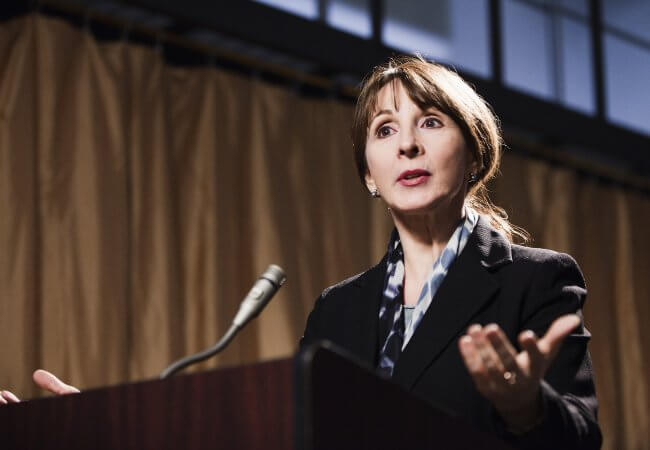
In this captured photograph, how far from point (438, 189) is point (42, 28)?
2.63 m

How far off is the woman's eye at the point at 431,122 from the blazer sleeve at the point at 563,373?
1.24ft

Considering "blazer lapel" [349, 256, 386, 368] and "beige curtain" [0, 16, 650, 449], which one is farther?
"beige curtain" [0, 16, 650, 449]

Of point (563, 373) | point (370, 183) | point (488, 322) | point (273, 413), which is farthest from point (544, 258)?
point (273, 413)

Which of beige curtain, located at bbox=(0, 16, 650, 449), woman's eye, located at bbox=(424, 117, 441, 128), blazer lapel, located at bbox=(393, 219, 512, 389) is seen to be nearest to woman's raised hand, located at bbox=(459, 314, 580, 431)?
blazer lapel, located at bbox=(393, 219, 512, 389)

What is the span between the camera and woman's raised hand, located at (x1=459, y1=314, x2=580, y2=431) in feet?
3.86

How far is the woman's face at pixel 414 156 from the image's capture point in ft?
6.14

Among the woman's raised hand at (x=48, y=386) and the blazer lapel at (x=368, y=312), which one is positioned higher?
the blazer lapel at (x=368, y=312)

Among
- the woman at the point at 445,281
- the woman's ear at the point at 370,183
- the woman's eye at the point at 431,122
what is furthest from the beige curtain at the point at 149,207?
the woman's eye at the point at 431,122

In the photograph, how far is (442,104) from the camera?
192cm

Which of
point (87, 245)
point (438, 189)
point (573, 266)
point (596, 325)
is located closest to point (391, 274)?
point (438, 189)

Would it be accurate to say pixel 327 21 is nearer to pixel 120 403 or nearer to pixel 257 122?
pixel 257 122

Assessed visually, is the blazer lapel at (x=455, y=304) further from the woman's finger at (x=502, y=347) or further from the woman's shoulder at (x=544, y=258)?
the woman's finger at (x=502, y=347)

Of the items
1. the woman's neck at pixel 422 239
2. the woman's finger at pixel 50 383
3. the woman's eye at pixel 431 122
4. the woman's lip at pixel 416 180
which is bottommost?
the woman's finger at pixel 50 383

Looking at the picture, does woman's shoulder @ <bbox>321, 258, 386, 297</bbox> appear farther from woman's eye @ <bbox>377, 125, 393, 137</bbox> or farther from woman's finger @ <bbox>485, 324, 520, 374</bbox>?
woman's finger @ <bbox>485, 324, 520, 374</bbox>
